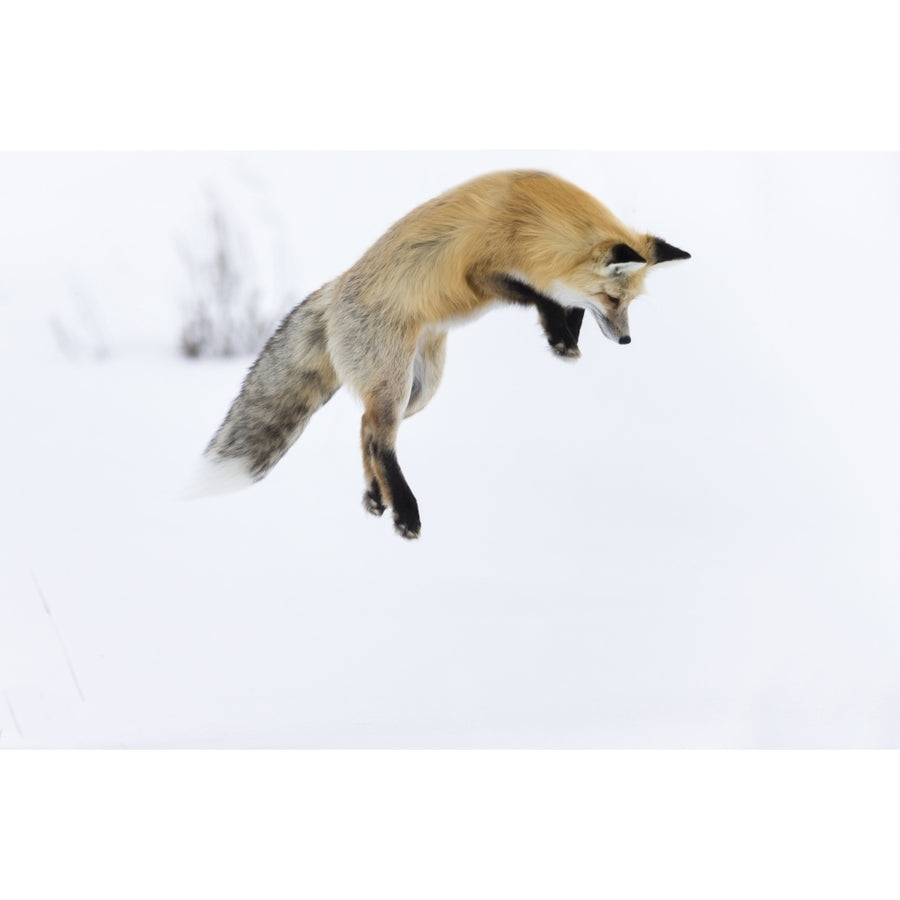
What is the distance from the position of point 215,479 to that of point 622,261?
133 centimetres

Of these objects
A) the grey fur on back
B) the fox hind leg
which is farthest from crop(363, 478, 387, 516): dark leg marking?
the grey fur on back

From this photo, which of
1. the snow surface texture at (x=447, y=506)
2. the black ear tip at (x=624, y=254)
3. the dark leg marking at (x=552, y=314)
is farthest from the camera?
the snow surface texture at (x=447, y=506)

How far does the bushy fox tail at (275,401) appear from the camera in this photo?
3125 mm

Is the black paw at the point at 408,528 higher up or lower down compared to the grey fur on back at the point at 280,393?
lower down

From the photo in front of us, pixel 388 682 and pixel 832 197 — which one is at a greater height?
pixel 832 197

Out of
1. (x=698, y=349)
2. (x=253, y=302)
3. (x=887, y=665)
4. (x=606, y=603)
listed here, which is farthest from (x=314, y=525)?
(x=887, y=665)

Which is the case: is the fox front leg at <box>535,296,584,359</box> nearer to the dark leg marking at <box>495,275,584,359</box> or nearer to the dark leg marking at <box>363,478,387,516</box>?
the dark leg marking at <box>495,275,584,359</box>

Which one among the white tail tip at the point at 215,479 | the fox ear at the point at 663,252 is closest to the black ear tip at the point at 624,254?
the fox ear at the point at 663,252

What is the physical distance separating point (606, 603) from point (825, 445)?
0.82 m

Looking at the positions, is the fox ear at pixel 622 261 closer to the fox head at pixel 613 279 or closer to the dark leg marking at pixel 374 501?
the fox head at pixel 613 279

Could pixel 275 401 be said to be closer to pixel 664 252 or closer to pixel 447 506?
pixel 447 506

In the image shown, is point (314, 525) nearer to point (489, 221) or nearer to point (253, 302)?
point (253, 302)

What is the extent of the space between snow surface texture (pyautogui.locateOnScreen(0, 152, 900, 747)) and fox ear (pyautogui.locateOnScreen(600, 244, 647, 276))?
30 centimetres

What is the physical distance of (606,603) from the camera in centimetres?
322
